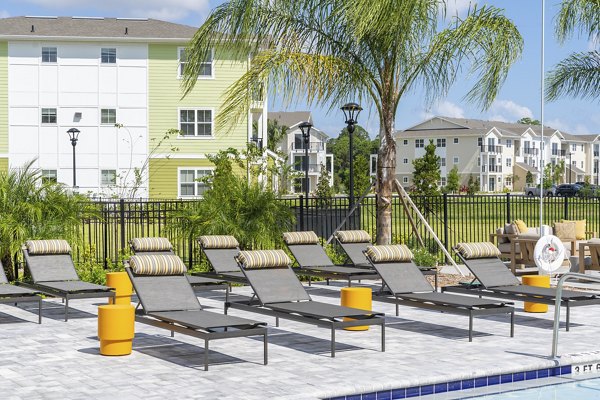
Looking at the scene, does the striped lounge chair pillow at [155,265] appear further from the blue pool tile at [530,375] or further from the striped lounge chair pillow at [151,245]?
the blue pool tile at [530,375]

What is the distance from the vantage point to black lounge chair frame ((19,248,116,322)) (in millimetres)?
12648

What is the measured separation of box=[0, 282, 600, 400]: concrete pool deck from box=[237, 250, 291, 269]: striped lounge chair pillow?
0.89 meters

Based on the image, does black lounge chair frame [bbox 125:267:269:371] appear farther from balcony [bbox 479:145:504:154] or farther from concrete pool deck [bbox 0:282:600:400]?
balcony [bbox 479:145:504:154]

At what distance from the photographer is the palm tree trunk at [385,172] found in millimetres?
17859

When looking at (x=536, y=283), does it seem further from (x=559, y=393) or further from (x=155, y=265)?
(x=155, y=265)

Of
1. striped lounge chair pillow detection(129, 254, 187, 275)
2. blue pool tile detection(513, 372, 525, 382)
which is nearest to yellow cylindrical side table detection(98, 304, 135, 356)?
striped lounge chair pillow detection(129, 254, 187, 275)

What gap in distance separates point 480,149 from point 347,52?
97092 millimetres

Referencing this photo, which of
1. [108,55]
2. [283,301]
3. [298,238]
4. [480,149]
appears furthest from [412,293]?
[480,149]

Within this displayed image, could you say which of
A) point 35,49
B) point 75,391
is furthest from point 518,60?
point 35,49

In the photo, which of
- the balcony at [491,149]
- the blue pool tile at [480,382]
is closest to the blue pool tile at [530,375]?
the blue pool tile at [480,382]

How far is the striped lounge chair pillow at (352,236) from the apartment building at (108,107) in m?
27.7

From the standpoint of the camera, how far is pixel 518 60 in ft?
58.7

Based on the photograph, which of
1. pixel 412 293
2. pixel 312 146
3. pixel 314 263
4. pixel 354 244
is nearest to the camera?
pixel 412 293

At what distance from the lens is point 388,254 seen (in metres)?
12.9
